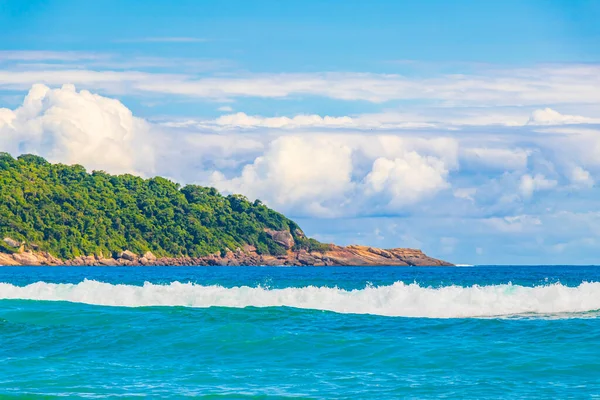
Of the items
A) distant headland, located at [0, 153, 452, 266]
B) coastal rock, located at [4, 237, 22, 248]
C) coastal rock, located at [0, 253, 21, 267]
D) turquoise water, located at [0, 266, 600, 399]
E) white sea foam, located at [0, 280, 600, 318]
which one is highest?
distant headland, located at [0, 153, 452, 266]

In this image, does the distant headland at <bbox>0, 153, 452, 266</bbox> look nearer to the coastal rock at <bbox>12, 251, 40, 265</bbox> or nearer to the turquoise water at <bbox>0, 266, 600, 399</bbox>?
the coastal rock at <bbox>12, 251, 40, 265</bbox>

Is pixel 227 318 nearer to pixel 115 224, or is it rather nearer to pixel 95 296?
pixel 95 296

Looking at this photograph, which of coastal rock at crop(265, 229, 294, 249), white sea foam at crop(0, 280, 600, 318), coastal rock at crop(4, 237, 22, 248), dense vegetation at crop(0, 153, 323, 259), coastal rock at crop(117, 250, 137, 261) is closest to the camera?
white sea foam at crop(0, 280, 600, 318)

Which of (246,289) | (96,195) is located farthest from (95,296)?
(96,195)

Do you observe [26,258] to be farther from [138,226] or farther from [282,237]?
[282,237]

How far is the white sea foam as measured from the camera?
3125 centimetres

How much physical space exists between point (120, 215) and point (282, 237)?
117 ft

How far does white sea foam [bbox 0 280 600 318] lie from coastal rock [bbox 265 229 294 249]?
143 m

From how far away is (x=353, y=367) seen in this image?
20.4m

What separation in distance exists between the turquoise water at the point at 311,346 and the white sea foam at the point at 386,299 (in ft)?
0.27

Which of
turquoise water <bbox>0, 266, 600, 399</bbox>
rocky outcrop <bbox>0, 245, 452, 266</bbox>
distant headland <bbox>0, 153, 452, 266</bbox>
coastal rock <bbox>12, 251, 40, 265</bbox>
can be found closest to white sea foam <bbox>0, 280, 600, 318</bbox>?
turquoise water <bbox>0, 266, 600, 399</bbox>

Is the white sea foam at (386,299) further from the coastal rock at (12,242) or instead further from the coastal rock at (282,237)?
the coastal rock at (282,237)

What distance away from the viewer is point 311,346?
23031 mm

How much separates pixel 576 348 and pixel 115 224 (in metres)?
148
